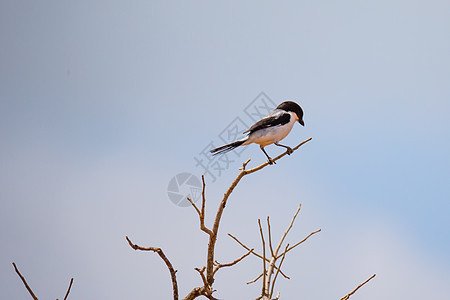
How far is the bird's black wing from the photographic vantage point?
172 inches

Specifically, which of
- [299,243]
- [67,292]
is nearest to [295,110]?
[299,243]

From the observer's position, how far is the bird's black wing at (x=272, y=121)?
172 inches

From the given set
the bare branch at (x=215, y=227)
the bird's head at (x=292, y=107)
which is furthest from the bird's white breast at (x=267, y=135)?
the bare branch at (x=215, y=227)

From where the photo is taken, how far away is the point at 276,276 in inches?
122

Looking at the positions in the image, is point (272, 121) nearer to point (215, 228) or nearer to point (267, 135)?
point (267, 135)

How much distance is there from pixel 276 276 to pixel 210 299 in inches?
21.7

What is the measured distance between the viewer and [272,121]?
4.43m

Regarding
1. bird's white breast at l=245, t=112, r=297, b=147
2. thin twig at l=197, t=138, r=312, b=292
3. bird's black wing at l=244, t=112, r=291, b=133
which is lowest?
thin twig at l=197, t=138, r=312, b=292

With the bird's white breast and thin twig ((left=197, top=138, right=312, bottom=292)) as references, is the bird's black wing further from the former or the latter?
thin twig ((left=197, top=138, right=312, bottom=292))

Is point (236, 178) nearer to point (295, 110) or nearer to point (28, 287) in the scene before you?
point (28, 287)

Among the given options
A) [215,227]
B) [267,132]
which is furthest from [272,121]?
[215,227]

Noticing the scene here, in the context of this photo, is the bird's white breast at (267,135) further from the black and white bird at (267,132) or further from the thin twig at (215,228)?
the thin twig at (215,228)

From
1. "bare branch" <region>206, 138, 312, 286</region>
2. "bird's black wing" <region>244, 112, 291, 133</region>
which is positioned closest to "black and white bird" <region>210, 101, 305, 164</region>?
"bird's black wing" <region>244, 112, 291, 133</region>

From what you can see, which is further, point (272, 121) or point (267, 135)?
point (272, 121)
